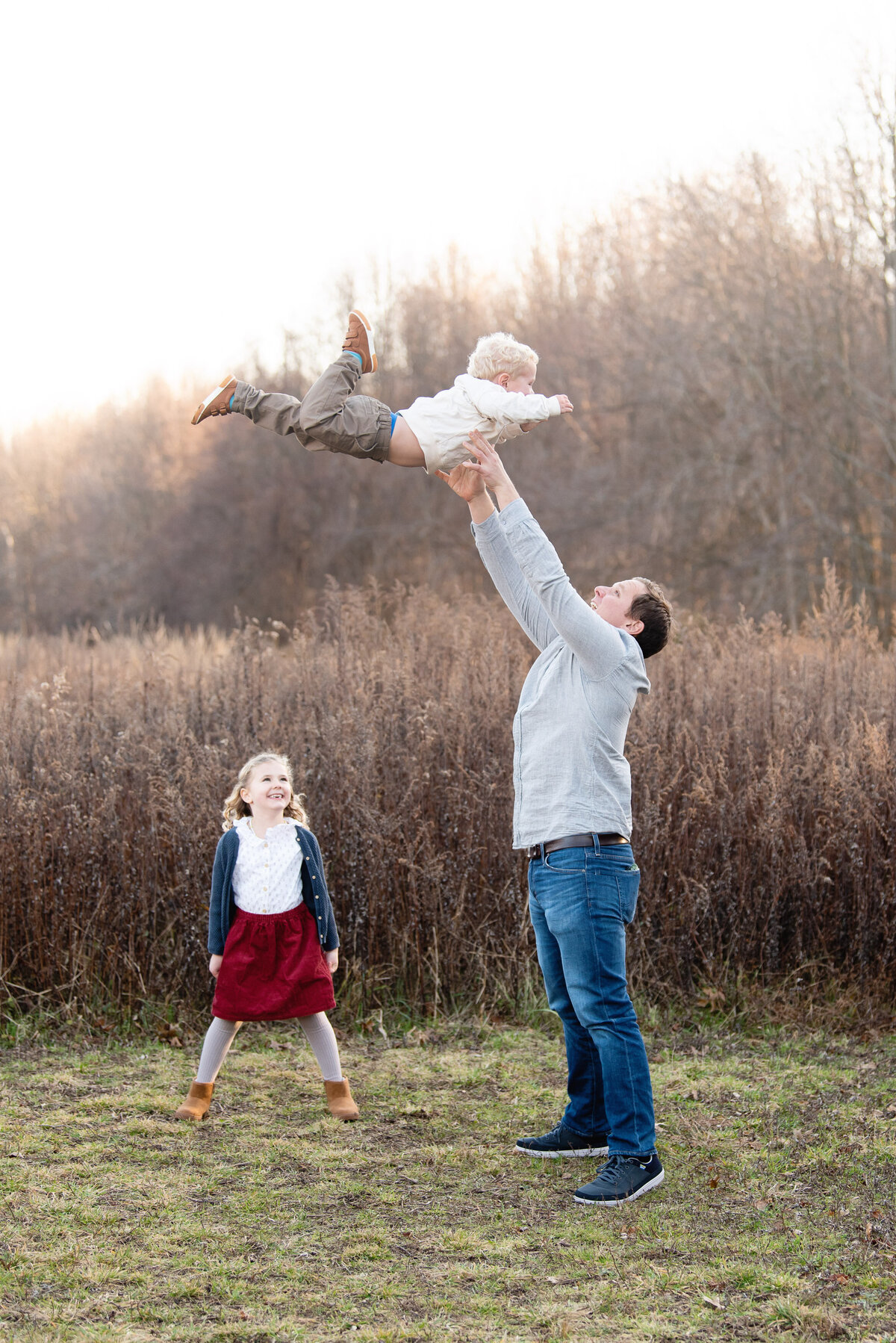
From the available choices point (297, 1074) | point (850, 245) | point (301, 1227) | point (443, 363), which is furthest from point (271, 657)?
point (443, 363)

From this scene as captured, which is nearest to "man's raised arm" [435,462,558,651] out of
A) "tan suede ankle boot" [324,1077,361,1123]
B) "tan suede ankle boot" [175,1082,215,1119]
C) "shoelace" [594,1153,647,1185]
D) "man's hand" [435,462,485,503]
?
"man's hand" [435,462,485,503]

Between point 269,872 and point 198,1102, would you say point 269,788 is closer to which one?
point 269,872

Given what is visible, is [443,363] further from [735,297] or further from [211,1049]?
[211,1049]

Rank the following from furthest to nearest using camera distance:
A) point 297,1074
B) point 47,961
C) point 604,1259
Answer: point 47,961 < point 297,1074 < point 604,1259

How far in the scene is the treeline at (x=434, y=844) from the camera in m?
6.44

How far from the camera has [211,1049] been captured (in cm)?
480

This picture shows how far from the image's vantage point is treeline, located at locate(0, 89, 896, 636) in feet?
66.1

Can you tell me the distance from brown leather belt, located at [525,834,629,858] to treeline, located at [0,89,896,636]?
11.4 meters

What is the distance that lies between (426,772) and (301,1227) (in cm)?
329

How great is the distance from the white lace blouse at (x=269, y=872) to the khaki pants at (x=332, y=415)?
157 cm

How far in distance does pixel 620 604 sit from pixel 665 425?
65.9 feet

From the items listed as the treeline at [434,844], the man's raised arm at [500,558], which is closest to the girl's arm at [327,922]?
the man's raised arm at [500,558]

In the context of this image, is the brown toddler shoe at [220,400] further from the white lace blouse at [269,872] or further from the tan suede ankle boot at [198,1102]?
the tan suede ankle boot at [198,1102]

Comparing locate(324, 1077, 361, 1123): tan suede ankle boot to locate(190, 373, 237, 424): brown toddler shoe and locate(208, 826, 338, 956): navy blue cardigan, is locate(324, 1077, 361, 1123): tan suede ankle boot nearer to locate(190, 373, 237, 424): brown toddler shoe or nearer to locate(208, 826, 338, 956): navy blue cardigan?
locate(208, 826, 338, 956): navy blue cardigan
